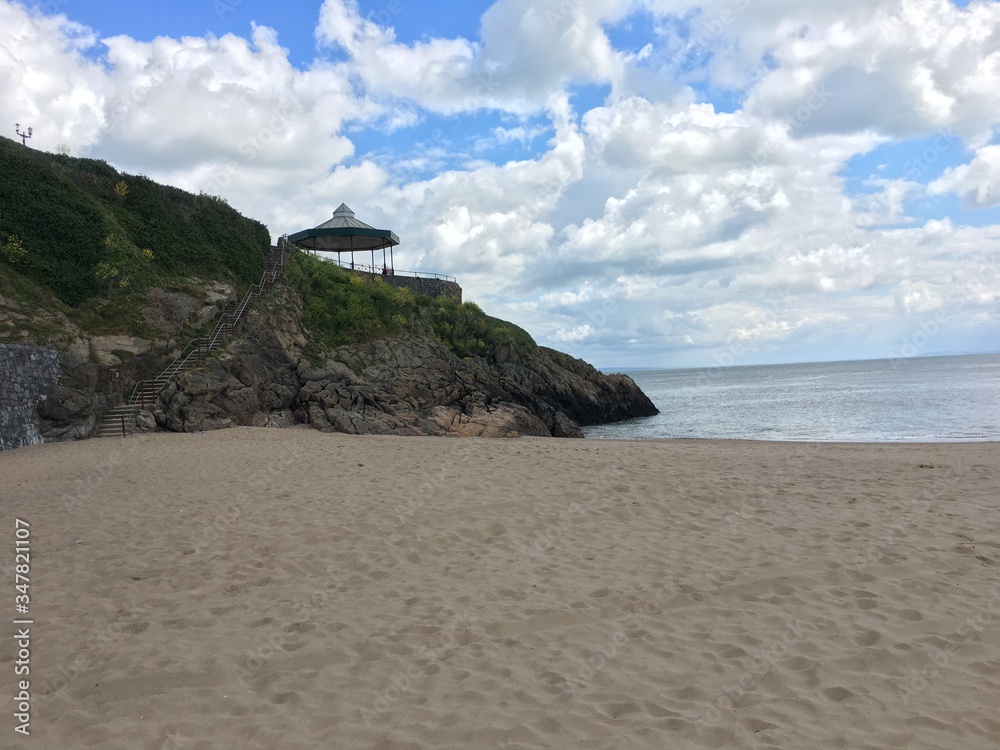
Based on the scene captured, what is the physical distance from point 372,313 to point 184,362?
1058 cm

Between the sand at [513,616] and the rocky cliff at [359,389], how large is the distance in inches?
468

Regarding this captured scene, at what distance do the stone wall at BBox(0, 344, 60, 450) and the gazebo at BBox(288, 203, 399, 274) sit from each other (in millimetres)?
20007

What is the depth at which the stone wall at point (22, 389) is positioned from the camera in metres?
17.8

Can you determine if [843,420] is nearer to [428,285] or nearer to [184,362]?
[428,285]

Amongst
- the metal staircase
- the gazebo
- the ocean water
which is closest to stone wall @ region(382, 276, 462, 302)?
the gazebo

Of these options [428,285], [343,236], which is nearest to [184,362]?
[343,236]

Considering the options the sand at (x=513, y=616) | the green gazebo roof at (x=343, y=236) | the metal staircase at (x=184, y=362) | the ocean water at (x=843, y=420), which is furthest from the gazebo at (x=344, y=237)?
the sand at (x=513, y=616)

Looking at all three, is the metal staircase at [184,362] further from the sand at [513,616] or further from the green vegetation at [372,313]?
the sand at [513,616]

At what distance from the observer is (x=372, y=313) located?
105 feet

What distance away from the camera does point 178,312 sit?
83.5ft

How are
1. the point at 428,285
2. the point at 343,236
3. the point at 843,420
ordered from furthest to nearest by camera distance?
the point at 428,285 → the point at 343,236 → the point at 843,420

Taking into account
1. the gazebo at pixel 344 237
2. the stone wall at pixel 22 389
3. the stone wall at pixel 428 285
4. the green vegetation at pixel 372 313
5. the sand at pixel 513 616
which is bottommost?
the sand at pixel 513 616

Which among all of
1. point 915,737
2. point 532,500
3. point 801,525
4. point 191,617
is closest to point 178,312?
point 532,500

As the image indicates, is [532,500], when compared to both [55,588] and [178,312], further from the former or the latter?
[178,312]
